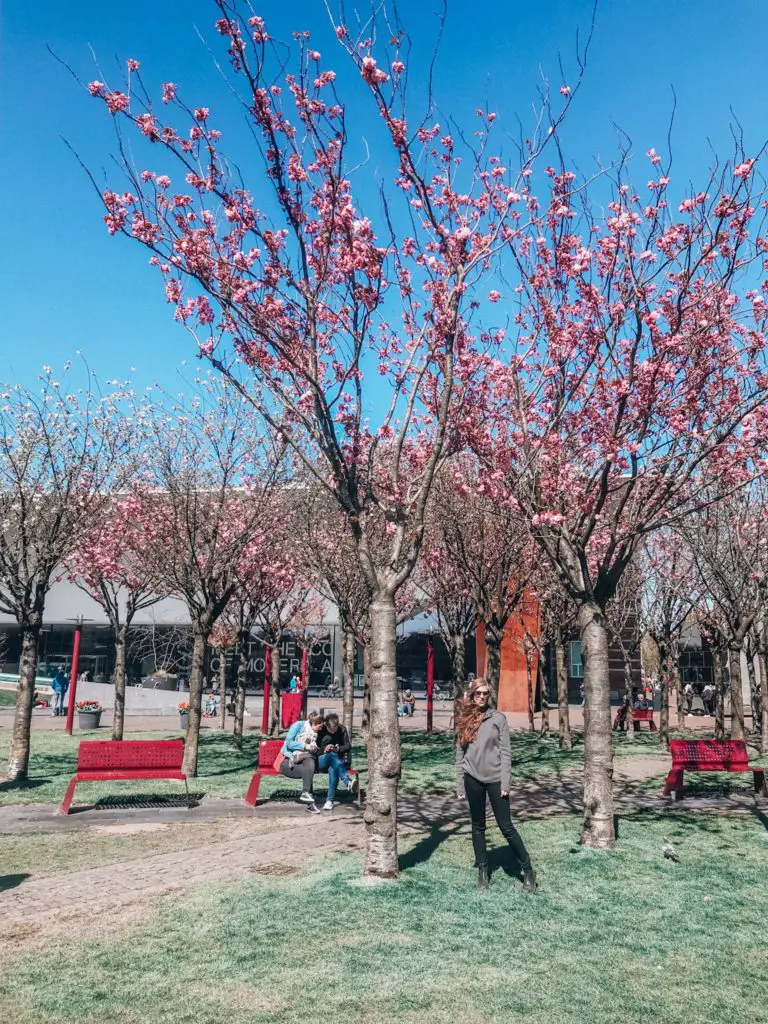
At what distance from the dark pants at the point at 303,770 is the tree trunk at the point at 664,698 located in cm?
1096

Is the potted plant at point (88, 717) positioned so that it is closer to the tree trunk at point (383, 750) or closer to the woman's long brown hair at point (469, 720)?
the tree trunk at point (383, 750)

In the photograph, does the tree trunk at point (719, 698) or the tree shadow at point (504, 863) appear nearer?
the tree shadow at point (504, 863)

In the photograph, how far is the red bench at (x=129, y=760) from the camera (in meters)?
11.4

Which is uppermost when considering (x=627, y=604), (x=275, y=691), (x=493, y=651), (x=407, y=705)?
(x=627, y=604)

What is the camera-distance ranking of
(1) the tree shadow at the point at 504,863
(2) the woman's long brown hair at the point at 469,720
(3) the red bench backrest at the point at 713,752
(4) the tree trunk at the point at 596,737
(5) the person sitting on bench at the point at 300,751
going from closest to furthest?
(2) the woman's long brown hair at the point at 469,720, (1) the tree shadow at the point at 504,863, (4) the tree trunk at the point at 596,737, (5) the person sitting on bench at the point at 300,751, (3) the red bench backrest at the point at 713,752

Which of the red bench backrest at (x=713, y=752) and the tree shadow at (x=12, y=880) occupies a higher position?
the red bench backrest at (x=713, y=752)

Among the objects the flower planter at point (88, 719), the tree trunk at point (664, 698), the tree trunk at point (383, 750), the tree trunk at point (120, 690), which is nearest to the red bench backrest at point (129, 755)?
the tree trunk at point (383, 750)

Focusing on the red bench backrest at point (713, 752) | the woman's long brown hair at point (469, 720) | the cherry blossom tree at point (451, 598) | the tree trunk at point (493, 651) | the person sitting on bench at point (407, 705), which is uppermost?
the cherry blossom tree at point (451, 598)

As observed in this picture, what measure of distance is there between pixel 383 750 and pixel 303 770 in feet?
15.5

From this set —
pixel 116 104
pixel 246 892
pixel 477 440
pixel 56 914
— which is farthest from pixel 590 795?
pixel 116 104

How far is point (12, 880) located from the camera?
7.64 m

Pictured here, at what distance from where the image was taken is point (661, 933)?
6.00m

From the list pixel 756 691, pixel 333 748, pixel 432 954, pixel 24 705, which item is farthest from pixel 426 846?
pixel 756 691

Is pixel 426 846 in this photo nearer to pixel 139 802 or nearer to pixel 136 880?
pixel 136 880
